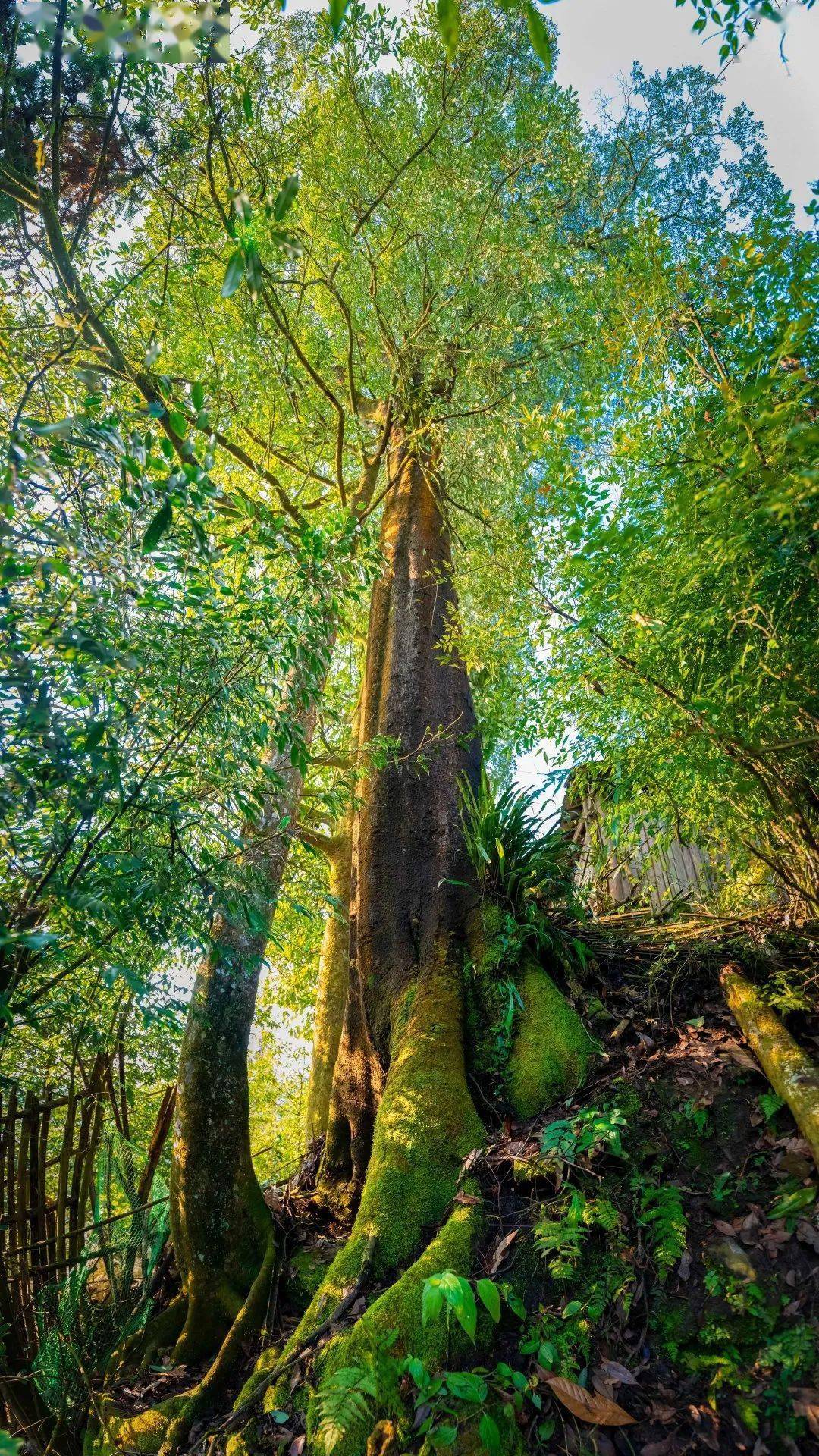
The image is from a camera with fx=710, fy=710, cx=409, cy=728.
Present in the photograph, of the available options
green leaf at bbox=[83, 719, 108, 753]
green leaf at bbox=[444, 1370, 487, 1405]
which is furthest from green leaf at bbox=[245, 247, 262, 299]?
green leaf at bbox=[444, 1370, 487, 1405]

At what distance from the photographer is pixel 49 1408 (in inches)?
125

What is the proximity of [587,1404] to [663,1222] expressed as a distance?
54 cm

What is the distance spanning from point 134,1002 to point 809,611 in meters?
3.37

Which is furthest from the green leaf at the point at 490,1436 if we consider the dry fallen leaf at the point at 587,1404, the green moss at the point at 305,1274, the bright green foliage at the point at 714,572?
the bright green foliage at the point at 714,572

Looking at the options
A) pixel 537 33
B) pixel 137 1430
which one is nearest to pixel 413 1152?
pixel 137 1430

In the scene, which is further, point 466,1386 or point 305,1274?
point 305,1274

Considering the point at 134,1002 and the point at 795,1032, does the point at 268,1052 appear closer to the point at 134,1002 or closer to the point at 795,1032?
the point at 134,1002

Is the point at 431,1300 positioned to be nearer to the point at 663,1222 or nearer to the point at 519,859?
the point at 663,1222

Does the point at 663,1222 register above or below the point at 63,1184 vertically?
below

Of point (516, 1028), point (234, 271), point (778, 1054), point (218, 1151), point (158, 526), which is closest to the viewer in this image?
point (234, 271)

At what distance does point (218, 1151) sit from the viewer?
12.4ft

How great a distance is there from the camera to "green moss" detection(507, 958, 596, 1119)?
114 inches

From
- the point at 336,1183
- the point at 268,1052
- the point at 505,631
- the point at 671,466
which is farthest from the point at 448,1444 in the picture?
the point at 268,1052

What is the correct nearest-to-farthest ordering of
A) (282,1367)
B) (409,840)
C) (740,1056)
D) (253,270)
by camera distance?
(253,270)
(282,1367)
(740,1056)
(409,840)
